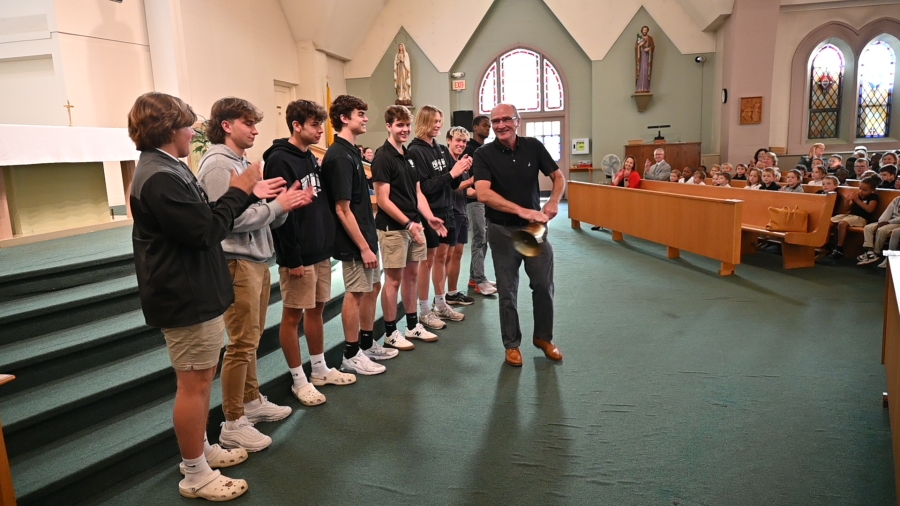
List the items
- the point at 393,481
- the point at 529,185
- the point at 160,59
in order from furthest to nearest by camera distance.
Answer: the point at 160,59, the point at 529,185, the point at 393,481

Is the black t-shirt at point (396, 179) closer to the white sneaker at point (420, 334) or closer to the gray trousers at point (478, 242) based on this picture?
the white sneaker at point (420, 334)

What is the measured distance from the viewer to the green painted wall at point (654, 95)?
12984 mm

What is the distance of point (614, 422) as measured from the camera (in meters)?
2.90

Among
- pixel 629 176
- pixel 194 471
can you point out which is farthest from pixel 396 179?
pixel 629 176

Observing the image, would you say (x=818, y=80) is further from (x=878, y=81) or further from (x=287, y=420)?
(x=287, y=420)

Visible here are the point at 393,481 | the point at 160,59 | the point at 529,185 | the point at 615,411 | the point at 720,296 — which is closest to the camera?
the point at 393,481

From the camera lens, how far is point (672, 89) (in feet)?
43.0

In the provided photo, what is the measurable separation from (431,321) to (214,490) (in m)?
2.34

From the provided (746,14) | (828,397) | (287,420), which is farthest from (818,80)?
(287,420)

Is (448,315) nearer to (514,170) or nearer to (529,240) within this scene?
(529,240)

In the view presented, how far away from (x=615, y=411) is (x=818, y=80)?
12390 millimetres

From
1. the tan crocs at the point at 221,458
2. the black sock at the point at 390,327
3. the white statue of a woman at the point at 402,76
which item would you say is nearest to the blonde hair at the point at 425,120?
the black sock at the point at 390,327

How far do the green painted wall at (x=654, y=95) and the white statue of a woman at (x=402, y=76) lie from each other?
4250mm

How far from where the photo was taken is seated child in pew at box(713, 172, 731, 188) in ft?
27.4
